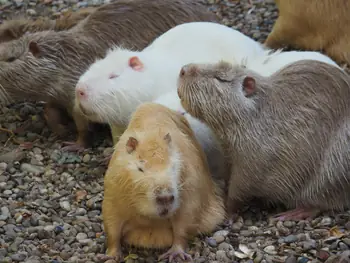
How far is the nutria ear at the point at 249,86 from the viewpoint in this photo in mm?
4297

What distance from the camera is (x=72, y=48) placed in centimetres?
547

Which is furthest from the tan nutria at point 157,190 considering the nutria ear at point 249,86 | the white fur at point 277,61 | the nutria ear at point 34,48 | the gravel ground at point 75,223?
the nutria ear at point 34,48

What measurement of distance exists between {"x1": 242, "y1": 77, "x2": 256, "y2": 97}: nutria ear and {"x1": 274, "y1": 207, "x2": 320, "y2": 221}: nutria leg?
29.8 inches

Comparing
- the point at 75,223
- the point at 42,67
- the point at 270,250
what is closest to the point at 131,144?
the point at 75,223

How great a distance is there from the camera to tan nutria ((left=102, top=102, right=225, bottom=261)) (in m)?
3.79

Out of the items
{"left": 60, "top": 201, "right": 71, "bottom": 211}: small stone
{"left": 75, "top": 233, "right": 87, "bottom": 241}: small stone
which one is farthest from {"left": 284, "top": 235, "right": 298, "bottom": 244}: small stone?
{"left": 60, "top": 201, "right": 71, "bottom": 211}: small stone

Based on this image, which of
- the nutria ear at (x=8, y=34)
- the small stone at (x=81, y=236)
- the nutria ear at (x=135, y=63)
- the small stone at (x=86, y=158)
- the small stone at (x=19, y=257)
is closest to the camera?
the small stone at (x=19, y=257)

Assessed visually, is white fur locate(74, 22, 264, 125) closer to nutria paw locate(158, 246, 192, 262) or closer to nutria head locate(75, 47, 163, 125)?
nutria head locate(75, 47, 163, 125)

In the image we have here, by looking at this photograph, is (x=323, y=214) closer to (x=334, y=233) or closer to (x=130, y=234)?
(x=334, y=233)

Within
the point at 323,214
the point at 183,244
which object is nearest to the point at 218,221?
the point at 183,244

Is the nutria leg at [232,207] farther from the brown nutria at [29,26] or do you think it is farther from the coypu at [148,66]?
the brown nutria at [29,26]

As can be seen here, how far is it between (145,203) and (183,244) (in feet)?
1.40

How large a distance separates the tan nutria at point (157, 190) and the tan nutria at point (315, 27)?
6.15ft

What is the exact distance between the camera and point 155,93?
4984 millimetres
